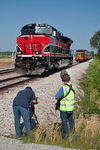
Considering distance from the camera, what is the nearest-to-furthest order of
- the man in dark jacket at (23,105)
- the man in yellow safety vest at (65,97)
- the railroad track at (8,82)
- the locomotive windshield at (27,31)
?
the man in yellow safety vest at (65,97)
the man in dark jacket at (23,105)
the railroad track at (8,82)
the locomotive windshield at (27,31)

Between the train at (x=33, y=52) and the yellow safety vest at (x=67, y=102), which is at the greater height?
the train at (x=33, y=52)

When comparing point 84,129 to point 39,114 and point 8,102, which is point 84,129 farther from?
point 8,102

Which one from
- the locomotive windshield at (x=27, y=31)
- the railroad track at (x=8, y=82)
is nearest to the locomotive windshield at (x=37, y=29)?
the locomotive windshield at (x=27, y=31)

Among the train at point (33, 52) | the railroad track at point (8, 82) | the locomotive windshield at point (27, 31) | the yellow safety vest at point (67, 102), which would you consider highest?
the locomotive windshield at point (27, 31)

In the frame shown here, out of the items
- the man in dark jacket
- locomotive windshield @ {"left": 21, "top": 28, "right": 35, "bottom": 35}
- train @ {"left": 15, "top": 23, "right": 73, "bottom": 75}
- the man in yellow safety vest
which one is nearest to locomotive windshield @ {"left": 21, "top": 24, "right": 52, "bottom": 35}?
locomotive windshield @ {"left": 21, "top": 28, "right": 35, "bottom": 35}

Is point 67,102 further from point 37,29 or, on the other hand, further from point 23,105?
point 37,29

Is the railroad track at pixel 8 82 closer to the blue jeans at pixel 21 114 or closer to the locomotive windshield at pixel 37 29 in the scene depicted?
the locomotive windshield at pixel 37 29

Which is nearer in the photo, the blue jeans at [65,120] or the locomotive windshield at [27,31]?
the blue jeans at [65,120]

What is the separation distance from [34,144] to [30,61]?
1155cm

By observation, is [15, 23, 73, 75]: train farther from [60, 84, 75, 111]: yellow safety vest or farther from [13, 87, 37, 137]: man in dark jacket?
[60, 84, 75, 111]: yellow safety vest

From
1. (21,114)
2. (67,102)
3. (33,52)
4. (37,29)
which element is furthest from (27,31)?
(67,102)

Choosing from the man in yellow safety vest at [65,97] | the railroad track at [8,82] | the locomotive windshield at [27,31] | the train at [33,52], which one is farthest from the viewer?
the locomotive windshield at [27,31]

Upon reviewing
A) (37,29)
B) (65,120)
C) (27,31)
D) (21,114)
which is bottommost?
(65,120)

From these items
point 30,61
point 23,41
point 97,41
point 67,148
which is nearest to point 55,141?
point 67,148
